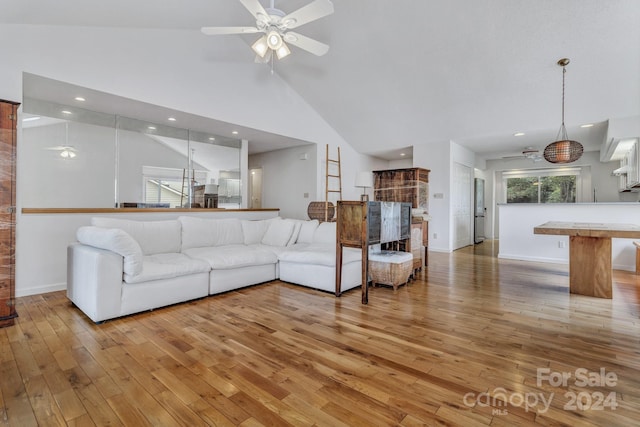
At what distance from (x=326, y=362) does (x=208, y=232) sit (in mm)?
2962

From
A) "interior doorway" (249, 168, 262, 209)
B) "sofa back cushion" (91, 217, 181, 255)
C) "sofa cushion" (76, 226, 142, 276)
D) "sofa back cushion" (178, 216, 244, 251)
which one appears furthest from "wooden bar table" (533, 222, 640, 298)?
"interior doorway" (249, 168, 262, 209)

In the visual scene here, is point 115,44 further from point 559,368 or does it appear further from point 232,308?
point 559,368

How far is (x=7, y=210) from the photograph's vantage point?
261 centimetres

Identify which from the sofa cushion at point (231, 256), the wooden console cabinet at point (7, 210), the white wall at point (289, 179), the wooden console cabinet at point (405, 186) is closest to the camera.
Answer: the wooden console cabinet at point (7, 210)

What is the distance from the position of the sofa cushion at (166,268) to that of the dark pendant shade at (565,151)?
4.59 metres

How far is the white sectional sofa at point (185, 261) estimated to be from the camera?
2727 mm

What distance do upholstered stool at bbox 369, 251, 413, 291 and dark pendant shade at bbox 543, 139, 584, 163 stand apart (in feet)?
7.62

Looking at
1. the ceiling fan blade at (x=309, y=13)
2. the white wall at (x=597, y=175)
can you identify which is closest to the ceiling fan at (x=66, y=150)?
the ceiling fan blade at (x=309, y=13)

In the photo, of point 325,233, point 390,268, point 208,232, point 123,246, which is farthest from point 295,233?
point 123,246

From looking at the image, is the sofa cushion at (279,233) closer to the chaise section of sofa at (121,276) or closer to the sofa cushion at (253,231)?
the sofa cushion at (253,231)

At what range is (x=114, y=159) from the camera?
4.82 m

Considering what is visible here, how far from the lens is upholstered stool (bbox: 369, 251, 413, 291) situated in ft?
12.0

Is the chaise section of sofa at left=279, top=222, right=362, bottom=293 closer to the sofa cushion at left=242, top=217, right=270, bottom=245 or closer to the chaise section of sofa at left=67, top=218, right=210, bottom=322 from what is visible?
the sofa cushion at left=242, top=217, right=270, bottom=245

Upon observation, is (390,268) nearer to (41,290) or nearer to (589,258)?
(589,258)
